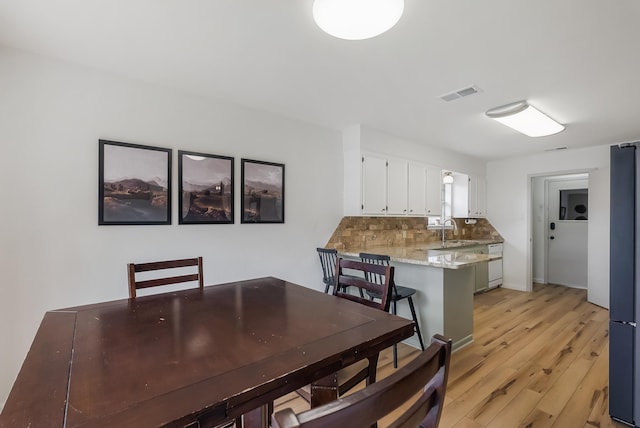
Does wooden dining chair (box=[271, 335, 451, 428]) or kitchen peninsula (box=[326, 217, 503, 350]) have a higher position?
wooden dining chair (box=[271, 335, 451, 428])

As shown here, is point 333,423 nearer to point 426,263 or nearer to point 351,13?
point 351,13

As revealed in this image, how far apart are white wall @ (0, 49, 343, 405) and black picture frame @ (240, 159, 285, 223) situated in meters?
Answer: 0.09

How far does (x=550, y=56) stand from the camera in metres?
1.95

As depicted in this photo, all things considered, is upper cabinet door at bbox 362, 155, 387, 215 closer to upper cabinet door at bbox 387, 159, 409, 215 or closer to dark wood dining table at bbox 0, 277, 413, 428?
upper cabinet door at bbox 387, 159, 409, 215

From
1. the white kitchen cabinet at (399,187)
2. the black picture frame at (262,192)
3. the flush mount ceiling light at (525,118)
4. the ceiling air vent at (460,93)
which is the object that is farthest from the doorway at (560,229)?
the black picture frame at (262,192)

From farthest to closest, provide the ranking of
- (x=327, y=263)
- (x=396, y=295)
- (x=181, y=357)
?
1. (x=327, y=263)
2. (x=396, y=295)
3. (x=181, y=357)

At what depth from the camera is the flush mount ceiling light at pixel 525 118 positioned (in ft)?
8.98

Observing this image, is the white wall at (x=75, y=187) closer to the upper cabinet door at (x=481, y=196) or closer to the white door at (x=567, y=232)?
the upper cabinet door at (x=481, y=196)

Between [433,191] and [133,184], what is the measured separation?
3.75 metres

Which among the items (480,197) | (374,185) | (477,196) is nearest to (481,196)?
(480,197)

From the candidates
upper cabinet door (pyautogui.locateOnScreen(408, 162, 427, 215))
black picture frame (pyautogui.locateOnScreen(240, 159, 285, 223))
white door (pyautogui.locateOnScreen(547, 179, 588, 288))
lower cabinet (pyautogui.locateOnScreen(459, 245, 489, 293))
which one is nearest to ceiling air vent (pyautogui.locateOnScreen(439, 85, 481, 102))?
upper cabinet door (pyautogui.locateOnScreen(408, 162, 427, 215))

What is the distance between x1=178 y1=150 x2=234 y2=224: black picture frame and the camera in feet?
8.25

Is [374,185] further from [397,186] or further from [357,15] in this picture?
[357,15]

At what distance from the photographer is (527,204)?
5.04m
